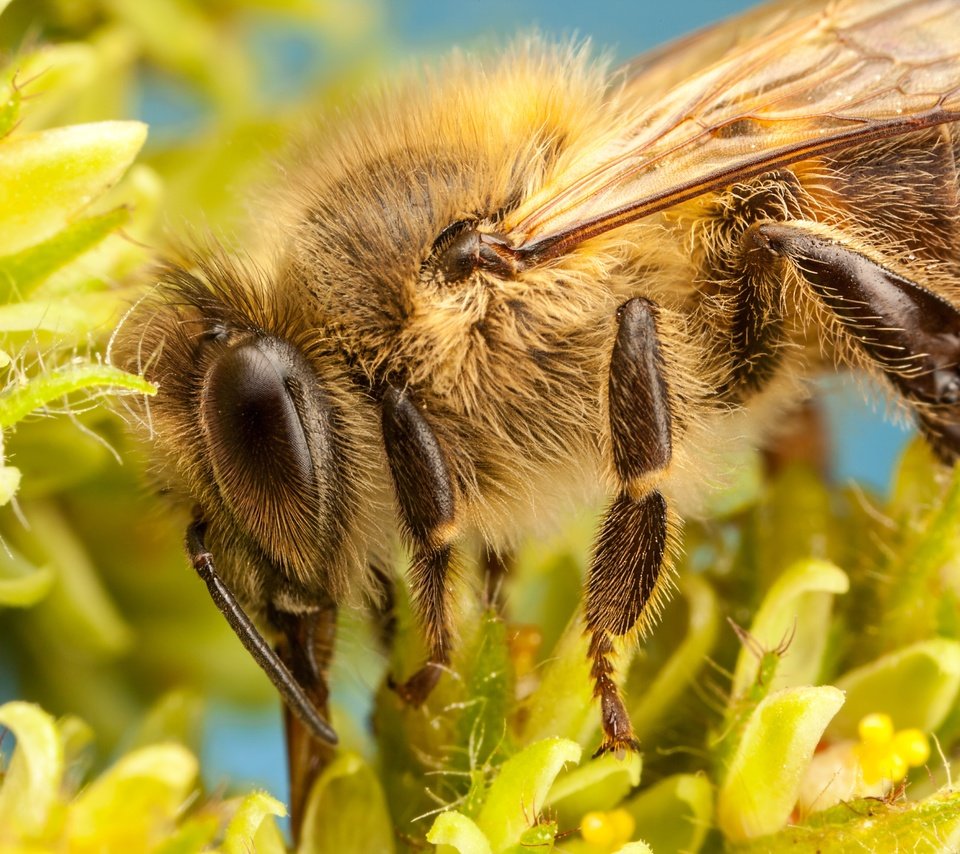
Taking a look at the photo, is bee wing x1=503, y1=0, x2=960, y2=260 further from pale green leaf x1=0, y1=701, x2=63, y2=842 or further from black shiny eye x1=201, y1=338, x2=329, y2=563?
pale green leaf x1=0, y1=701, x2=63, y2=842

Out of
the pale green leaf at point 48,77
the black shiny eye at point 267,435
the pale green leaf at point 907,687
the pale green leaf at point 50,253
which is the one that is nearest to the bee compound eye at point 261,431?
the black shiny eye at point 267,435

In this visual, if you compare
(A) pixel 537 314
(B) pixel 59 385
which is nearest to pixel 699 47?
(A) pixel 537 314

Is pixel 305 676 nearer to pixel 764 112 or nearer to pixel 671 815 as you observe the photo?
pixel 671 815

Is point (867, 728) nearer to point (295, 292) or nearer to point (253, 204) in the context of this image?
point (295, 292)

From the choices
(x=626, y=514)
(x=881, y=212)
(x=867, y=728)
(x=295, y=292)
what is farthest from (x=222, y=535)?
(x=881, y=212)

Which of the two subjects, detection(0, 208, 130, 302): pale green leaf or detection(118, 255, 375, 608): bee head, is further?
detection(0, 208, 130, 302): pale green leaf

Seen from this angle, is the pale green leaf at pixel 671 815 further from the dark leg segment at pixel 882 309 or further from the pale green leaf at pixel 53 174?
the pale green leaf at pixel 53 174

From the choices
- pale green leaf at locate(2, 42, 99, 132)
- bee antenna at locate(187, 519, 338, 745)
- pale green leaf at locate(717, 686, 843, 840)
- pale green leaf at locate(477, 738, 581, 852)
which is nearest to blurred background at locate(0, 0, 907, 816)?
pale green leaf at locate(2, 42, 99, 132)
